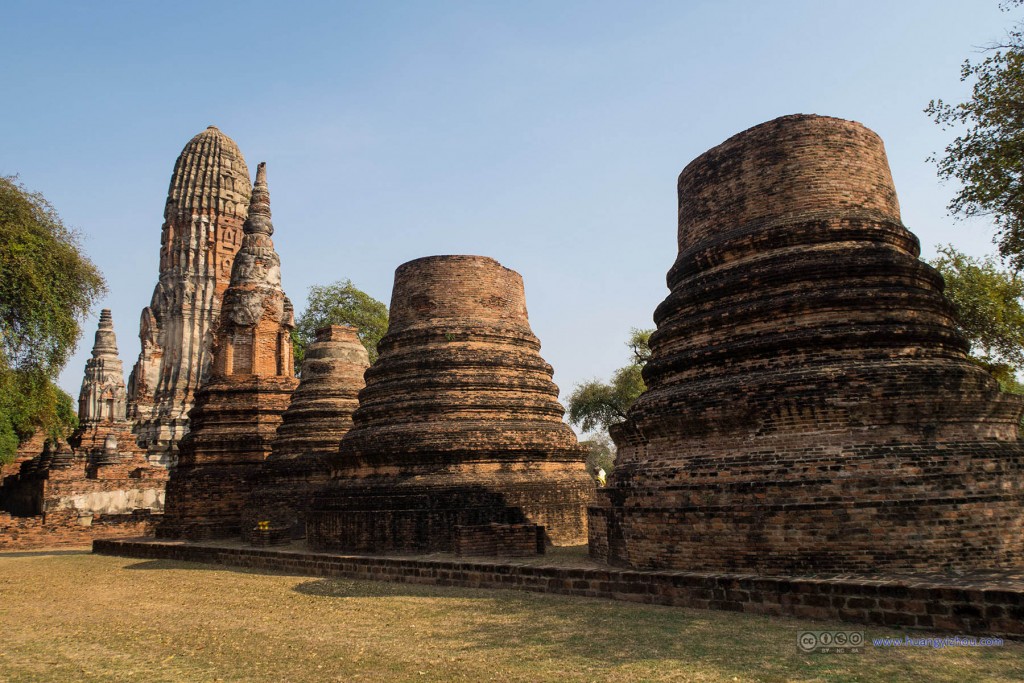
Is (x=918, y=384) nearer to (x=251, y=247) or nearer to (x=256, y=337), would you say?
(x=256, y=337)

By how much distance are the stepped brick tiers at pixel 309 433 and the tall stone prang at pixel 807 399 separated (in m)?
8.28

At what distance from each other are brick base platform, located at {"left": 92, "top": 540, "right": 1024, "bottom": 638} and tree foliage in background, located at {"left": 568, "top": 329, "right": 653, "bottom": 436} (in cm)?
2549

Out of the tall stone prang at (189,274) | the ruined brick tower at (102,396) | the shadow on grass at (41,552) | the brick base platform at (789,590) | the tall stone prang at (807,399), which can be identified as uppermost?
the tall stone prang at (189,274)

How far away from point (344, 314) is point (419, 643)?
33524 millimetres

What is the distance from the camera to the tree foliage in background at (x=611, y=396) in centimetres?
3525

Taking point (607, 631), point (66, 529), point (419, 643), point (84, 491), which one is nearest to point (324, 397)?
point (66, 529)

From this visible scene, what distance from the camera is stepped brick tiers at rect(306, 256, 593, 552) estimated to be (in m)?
12.3

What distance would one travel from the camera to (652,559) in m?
8.04

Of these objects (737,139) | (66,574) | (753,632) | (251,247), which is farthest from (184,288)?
(753,632)

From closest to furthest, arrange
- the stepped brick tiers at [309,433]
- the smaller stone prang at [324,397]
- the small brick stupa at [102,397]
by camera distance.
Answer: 1. the stepped brick tiers at [309,433]
2. the smaller stone prang at [324,397]
3. the small brick stupa at [102,397]

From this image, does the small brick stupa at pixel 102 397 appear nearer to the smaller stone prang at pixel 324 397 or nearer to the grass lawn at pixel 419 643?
the smaller stone prang at pixel 324 397

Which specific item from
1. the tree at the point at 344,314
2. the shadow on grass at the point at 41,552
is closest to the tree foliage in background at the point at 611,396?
the tree at the point at 344,314

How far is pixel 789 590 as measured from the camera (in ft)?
21.5

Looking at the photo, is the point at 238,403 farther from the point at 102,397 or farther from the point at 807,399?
the point at 102,397
